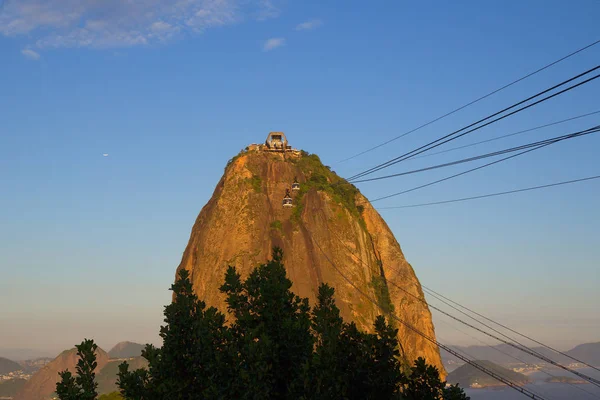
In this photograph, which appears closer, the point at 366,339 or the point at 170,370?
the point at 366,339

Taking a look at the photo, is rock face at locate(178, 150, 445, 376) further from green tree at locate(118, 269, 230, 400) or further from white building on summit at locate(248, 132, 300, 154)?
green tree at locate(118, 269, 230, 400)

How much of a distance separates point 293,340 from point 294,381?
2625 mm

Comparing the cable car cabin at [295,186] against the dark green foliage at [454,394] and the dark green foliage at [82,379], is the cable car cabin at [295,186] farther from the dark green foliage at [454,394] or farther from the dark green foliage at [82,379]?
the dark green foliage at [454,394]

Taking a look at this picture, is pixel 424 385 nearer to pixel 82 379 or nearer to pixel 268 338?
pixel 268 338

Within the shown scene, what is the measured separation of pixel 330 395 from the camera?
22.8 meters

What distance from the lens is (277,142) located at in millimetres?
113938

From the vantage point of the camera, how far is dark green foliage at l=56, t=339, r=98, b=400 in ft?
84.8


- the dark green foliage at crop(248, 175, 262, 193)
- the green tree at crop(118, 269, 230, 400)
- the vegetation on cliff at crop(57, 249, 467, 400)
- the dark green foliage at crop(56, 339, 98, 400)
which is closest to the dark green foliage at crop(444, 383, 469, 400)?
the vegetation on cliff at crop(57, 249, 467, 400)

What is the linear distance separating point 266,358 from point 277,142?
90.3m

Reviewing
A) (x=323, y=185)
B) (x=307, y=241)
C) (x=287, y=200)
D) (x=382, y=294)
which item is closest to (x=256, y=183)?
(x=287, y=200)

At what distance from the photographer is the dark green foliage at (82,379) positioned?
84.8 feet

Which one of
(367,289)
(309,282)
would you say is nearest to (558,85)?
(309,282)

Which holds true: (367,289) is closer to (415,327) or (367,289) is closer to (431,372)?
(415,327)

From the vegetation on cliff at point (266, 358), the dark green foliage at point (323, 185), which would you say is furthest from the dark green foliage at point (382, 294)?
the vegetation on cliff at point (266, 358)
